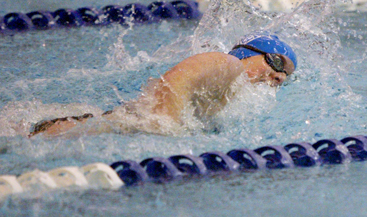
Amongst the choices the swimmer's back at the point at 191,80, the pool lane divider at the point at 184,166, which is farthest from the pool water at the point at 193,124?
the swimmer's back at the point at 191,80

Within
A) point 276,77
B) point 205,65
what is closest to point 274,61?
point 276,77

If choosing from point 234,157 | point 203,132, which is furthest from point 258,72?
point 234,157

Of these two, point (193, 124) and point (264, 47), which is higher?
point (264, 47)

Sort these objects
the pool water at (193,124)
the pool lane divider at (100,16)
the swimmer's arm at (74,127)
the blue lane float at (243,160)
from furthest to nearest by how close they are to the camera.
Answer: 1. the pool lane divider at (100,16)
2. the swimmer's arm at (74,127)
3. the blue lane float at (243,160)
4. the pool water at (193,124)

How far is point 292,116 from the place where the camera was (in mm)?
2732

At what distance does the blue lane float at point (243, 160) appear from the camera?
1816 millimetres

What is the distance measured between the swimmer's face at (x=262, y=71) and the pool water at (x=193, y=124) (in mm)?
74

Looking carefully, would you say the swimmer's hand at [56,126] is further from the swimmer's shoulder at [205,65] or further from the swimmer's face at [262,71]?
the swimmer's face at [262,71]

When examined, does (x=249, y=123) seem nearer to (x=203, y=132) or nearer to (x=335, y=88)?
(x=203, y=132)

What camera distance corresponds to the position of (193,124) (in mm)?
2346

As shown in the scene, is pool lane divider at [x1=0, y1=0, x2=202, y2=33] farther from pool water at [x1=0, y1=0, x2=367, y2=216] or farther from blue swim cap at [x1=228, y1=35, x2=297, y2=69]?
blue swim cap at [x1=228, y1=35, x2=297, y2=69]

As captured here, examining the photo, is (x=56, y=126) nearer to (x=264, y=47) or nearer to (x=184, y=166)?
(x=184, y=166)

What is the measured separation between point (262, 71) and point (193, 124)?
55cm

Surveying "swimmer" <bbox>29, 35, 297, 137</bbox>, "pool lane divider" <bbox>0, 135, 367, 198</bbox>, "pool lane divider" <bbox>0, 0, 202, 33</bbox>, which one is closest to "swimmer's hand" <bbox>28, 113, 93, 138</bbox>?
"swimmer" <bbox>29, 35, 297, 137</bbox>
